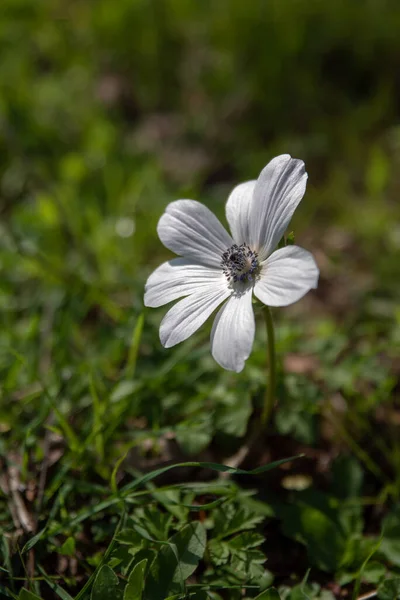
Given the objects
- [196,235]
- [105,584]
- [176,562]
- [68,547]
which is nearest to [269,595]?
[176,562]

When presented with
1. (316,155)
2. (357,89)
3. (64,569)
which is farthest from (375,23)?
(64,569)

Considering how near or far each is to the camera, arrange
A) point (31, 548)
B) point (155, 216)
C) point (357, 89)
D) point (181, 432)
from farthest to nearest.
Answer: point (357, 89) < point (155, 216) < point (181, 432) < point (31, 548)

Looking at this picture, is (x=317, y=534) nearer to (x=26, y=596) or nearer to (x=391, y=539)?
(x=391, y=539)

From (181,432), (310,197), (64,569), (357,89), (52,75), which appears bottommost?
(64,569)

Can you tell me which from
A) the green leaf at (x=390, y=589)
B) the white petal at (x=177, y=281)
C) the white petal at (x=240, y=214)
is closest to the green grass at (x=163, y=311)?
the green leaf at (x=390, y=589)

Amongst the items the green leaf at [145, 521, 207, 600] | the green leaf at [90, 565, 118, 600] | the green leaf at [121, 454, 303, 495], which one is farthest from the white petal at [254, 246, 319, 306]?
the green leaf at [90, 565, 118, 600]

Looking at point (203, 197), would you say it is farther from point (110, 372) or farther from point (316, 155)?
point (110, 372)
